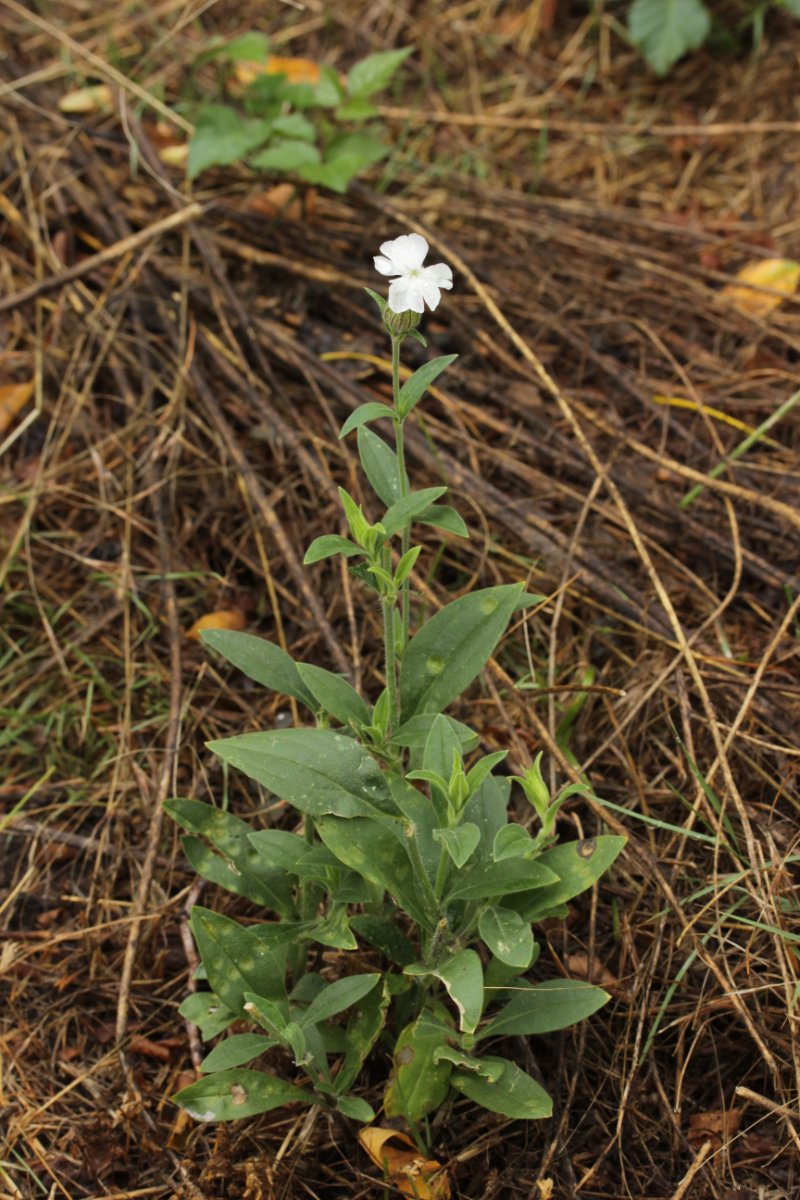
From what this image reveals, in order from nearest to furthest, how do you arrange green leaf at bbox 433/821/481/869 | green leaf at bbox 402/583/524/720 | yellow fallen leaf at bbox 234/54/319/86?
green leaf at bbox 433/821/481/869 < green leaf at bbox 402/583/524/720 < yellow fallen leaf at bbox 234/54/319/86

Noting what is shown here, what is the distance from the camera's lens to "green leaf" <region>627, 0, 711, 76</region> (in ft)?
12.7

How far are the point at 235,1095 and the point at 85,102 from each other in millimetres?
3197

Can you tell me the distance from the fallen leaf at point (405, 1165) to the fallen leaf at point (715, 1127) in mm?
431

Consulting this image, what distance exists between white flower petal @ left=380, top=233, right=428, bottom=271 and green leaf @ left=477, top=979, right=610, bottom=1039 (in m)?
1.19

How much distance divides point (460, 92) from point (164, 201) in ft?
4.31

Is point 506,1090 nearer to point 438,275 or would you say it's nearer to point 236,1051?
point 236,1051

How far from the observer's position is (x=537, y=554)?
2707 millimetres

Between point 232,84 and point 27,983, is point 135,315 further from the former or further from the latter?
point 27,983

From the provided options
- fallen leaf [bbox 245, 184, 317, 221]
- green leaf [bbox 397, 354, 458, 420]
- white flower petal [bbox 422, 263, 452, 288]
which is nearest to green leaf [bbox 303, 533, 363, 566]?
green leaf [bbox 397, 354, 458, 420]

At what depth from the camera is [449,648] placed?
1.94 meters

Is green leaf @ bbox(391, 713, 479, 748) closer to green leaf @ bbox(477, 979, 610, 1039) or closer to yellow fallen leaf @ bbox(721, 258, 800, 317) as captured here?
green leaf @ bbox(477, 979, 610, 1039)

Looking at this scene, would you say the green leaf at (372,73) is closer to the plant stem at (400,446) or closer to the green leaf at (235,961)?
the plant stem at (400,446)

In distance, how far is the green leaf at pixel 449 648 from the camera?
1917mm

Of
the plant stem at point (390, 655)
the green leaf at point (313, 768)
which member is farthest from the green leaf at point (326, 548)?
the green leaf at point (313, 768)
